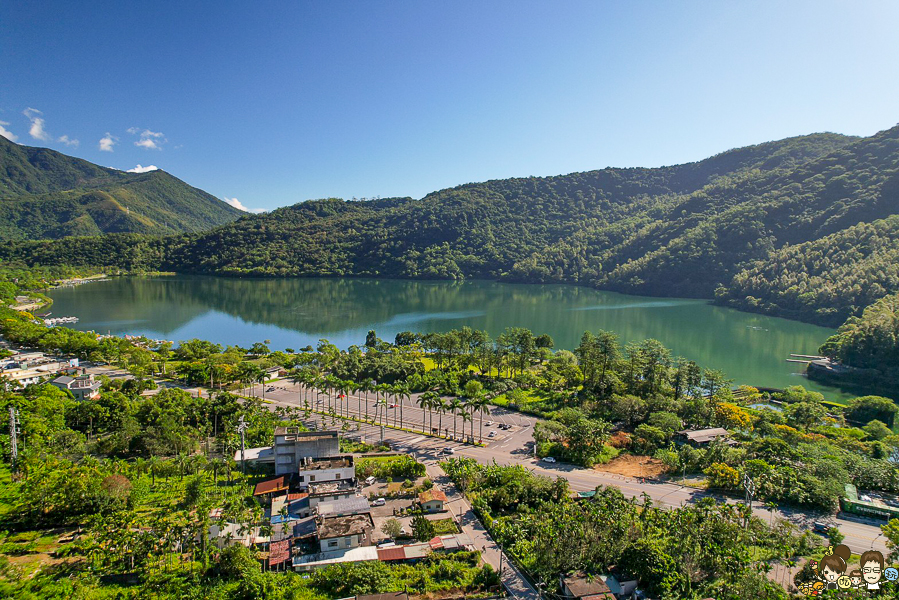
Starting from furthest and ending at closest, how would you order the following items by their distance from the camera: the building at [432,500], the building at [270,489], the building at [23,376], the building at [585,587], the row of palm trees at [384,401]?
the building at [23,376] → the row of palm trees at [384,401] → the building at [270,489] → the building at [432,500] → the building at [585,587]

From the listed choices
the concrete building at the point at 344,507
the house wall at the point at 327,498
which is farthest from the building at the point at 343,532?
the house wall at the point at 327,498

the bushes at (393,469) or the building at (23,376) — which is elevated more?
the building at (23,376)

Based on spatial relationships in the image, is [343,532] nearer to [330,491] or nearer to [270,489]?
[330,491]

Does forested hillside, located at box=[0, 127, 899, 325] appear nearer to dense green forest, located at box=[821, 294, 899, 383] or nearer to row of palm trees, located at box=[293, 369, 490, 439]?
dense green forest, located at box=[821, 294, 899, 383]

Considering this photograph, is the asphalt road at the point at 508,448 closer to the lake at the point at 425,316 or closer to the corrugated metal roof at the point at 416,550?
the corrugated metal roof at the point at 416,550

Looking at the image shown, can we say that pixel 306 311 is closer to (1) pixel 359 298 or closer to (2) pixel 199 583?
(1) pixel 359 298

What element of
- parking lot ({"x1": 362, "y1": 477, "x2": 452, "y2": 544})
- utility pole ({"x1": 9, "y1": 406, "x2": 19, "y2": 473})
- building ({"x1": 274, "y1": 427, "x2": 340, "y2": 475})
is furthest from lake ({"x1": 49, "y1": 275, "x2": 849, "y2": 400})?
parking lot ({"x1": 362, "y1": 477, "x2": 452, "y2": 544})

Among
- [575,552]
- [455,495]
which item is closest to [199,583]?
[455,495]
